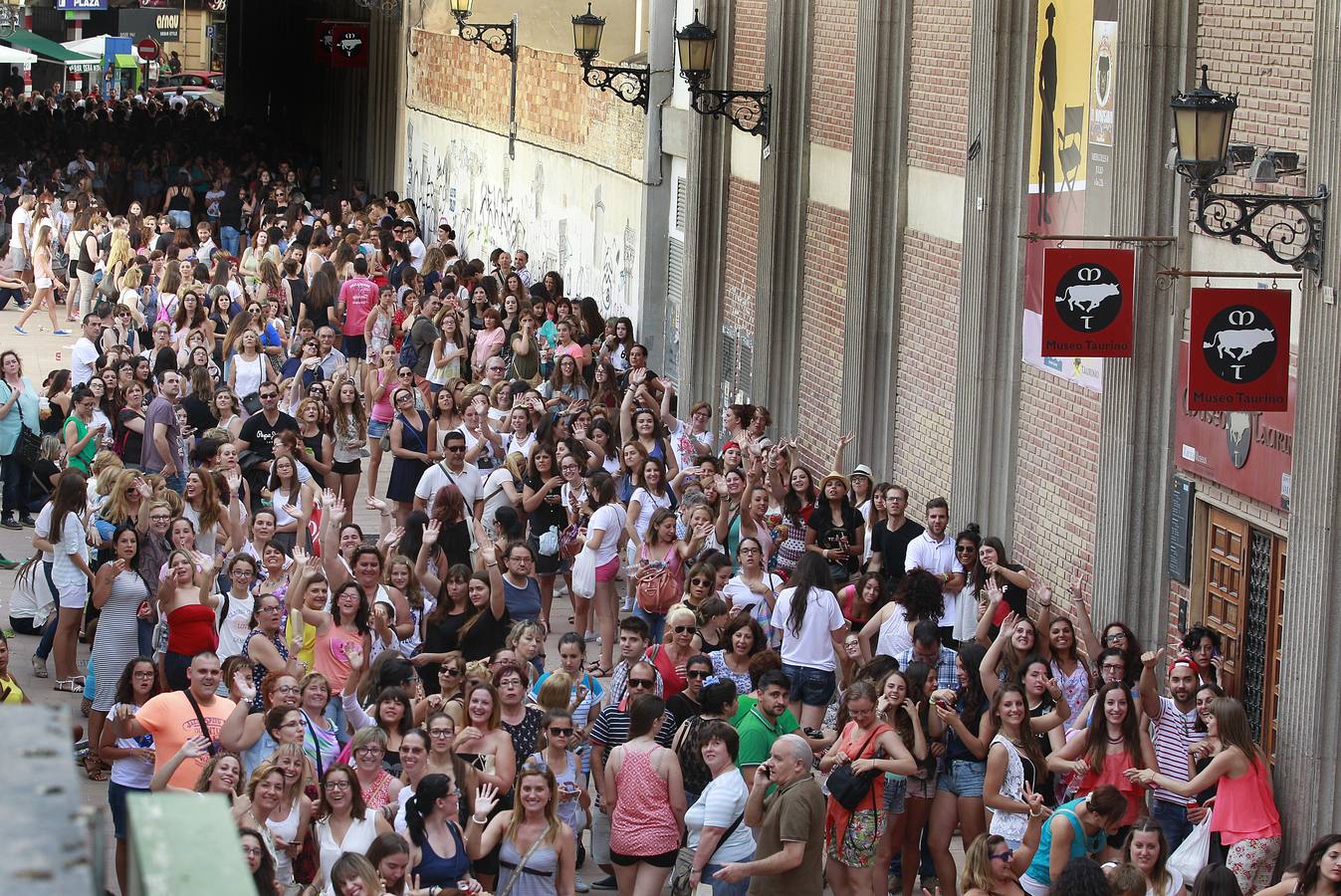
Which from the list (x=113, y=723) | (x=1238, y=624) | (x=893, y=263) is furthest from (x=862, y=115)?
(x=113, y=723)

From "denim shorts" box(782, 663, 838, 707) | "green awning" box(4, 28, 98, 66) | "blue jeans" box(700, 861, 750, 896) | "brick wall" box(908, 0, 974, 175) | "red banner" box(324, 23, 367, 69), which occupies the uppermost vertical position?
"green awning" box(4, 28, 98, 66)

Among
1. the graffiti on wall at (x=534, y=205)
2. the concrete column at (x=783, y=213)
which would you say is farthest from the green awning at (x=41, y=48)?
the concrete column at (x=783, y=213)

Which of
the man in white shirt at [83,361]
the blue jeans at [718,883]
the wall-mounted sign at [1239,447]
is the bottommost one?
the blue jeans at [718,883]

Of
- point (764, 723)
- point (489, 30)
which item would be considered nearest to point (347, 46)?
point (489, 30)

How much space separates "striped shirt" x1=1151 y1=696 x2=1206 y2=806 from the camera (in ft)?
32.4

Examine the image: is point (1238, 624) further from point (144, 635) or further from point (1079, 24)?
point (144, 635)

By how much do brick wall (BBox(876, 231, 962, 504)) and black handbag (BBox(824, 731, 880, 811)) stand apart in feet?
22.6

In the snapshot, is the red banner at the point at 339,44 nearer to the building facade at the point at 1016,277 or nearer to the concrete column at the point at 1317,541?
the building facade at the point at 1016,277

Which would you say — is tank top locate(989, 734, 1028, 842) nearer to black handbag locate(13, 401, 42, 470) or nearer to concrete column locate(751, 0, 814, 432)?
black handbag locate(13, 401, 42, 470)

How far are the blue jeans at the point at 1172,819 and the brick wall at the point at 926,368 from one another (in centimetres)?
641

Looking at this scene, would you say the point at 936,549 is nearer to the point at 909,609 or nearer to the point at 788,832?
the point at 909,609

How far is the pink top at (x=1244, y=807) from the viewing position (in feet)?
31.4

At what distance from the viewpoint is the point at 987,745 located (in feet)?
32.4

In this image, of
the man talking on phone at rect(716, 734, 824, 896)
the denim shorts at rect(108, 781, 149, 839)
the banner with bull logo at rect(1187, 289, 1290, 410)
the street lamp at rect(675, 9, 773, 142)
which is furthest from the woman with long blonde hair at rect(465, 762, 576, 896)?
the street lamp at rect(675, 9, 773, 142)
